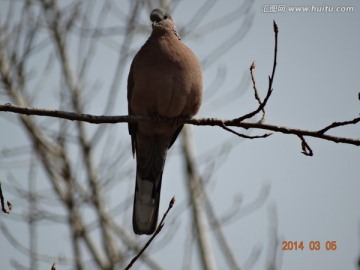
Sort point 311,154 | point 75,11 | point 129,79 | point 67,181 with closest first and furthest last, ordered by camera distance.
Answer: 1. point 311,154
2. point 129,79
3. point 67,181
4. point 75,11

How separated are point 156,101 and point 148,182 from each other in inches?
28.8

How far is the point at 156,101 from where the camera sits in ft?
12.9

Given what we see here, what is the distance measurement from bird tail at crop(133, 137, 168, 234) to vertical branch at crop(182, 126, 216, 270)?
115cm

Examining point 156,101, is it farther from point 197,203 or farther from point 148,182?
point 197,203

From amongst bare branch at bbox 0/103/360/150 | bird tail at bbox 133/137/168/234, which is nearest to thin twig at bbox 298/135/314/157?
bare branch at bbox 0/103/360/150

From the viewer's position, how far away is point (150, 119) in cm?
386

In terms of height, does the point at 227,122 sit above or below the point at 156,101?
below

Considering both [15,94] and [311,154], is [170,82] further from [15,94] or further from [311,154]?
[15,94]

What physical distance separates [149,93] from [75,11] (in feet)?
8.89

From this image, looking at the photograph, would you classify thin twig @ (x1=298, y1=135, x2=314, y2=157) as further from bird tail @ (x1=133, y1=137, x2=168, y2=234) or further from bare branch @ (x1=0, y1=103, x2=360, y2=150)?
bird tail @ (x1=133, y1=137, x2=168, y2=234)

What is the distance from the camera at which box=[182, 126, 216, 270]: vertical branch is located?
5195 mm

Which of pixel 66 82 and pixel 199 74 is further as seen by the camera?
pixel 66 82

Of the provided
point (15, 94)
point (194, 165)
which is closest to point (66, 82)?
point (15, 94)

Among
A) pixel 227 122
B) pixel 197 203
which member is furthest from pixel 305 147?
pixel 197 203
